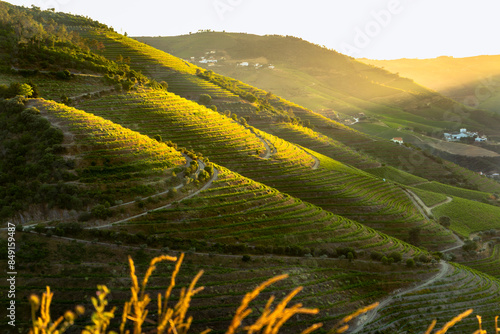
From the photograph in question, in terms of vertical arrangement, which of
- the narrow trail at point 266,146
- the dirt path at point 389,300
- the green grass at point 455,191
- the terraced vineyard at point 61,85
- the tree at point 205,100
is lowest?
the dirt path at point 389,300

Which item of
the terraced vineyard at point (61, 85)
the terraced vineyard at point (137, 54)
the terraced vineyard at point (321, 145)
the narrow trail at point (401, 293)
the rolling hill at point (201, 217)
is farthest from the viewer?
the terraced vineyard at point (137, 54)

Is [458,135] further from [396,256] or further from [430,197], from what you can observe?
[396,256]

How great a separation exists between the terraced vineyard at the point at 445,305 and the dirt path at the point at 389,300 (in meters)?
0.34

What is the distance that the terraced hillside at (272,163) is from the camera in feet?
225

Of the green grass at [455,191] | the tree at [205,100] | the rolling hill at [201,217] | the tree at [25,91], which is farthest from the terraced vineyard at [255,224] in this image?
the tree at [205,100]

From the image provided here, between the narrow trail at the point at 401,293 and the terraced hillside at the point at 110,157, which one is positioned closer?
the narrow trail at the point at 401,293

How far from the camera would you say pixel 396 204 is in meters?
76.1

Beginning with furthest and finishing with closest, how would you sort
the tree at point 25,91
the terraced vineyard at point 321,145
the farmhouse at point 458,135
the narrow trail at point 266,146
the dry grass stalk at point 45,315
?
the farmhouse at point 458,135 → the terraced vineyard at point 321,145 → the narrow trail at point 266,146 → the tree at point 25,91 → the dry grass stalk at point 45,315

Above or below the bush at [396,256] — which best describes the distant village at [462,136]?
above

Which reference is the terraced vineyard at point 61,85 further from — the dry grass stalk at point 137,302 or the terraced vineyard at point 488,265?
the terraced vineyard at point 488,265

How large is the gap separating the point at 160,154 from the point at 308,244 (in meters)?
26.9

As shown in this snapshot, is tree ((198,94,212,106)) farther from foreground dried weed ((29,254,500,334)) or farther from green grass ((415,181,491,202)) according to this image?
foreground dried weed ((29,254,500,334))

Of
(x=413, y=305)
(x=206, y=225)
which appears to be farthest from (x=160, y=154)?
(x=413, y=305)

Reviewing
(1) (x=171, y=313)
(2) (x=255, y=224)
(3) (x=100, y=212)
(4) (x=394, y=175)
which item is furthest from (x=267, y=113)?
(1) (x=171, y=313)
